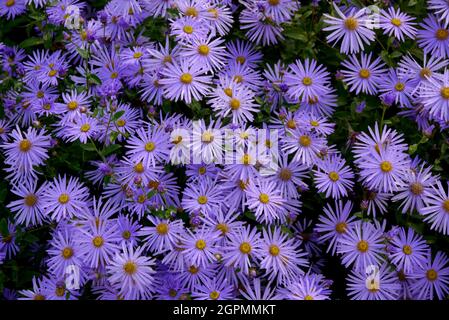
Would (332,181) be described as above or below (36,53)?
below

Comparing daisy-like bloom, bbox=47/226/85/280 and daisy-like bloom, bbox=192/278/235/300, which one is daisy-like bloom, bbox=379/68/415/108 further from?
daisy-like bloom, bbox=47/226/85/280

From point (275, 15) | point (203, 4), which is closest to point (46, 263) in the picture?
point (203, 4)

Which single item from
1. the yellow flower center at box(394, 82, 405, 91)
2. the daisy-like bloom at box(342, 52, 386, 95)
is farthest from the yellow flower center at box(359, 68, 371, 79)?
the yellow flower center at box(394, 82, 405, 91)

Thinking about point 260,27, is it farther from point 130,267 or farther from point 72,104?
point 130,267

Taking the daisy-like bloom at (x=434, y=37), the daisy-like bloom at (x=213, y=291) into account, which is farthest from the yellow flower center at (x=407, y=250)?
the daisy-like bloom at (x=434, y=37)

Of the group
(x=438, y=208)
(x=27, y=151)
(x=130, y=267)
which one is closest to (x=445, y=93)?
(x=438, y=208)

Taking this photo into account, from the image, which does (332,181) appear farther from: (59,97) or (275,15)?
(59,97)
